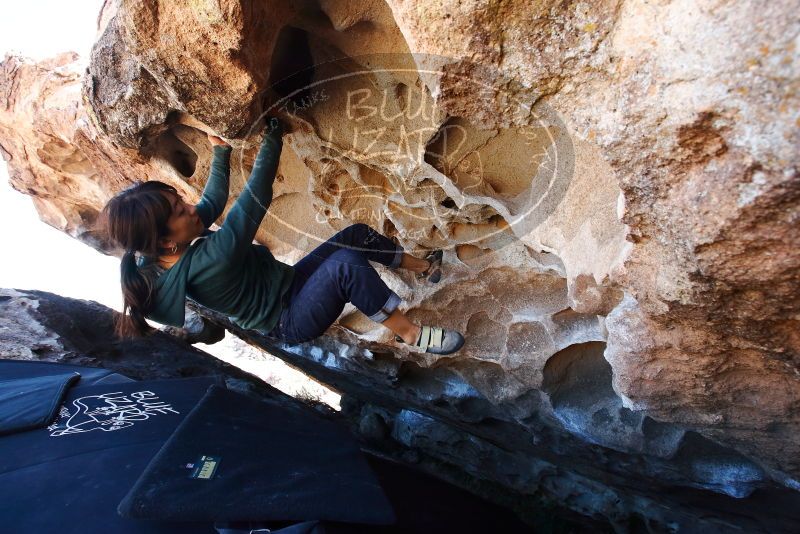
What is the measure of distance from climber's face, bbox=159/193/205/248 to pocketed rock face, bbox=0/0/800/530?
0.84 feet

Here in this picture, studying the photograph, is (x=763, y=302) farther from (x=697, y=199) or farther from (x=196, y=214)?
(x=196, y=214)

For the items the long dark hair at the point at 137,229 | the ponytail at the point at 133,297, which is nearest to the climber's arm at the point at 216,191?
the long dark hair at the point at 137,229

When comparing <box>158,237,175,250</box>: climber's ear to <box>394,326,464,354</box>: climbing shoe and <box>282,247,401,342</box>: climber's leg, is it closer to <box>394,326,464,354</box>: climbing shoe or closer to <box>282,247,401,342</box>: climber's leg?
<box>282,247,401,342</box>: climber's leg

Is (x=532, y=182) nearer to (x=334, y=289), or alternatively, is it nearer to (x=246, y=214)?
(x=334, y=289)

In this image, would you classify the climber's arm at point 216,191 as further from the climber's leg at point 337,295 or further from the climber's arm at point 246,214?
the climber's leg at point 337,295

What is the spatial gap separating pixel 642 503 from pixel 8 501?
8.32ft

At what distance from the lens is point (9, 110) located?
112 inches

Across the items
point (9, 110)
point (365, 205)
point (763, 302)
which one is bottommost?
point (763, 302)

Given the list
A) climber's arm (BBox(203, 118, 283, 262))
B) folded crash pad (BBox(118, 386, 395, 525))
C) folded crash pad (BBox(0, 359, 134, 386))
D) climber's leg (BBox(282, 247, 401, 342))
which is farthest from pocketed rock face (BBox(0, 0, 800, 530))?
folded crash pad (BBox(0, 359, 134, 386))

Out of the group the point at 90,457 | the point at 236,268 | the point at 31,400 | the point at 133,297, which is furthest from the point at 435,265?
the point at 31,400

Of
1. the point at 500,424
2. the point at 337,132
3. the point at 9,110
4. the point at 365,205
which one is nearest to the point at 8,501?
the point at 337,132

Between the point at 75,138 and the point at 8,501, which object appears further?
the point at 75,138

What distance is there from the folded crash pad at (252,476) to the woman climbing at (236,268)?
0.32 meters

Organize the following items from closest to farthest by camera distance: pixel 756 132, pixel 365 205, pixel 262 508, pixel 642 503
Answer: pixel 756 132 < pixel 262 508 < pixel 365 205 < pixel 642 503
